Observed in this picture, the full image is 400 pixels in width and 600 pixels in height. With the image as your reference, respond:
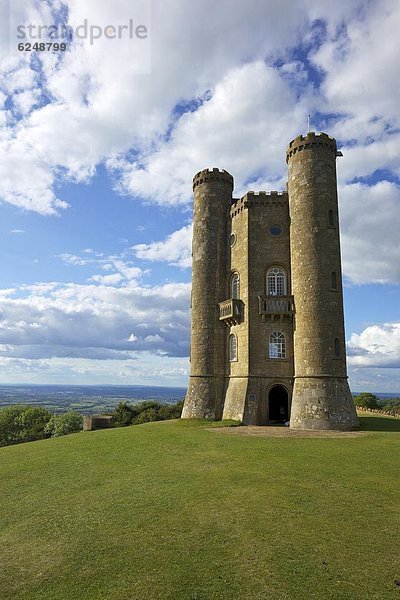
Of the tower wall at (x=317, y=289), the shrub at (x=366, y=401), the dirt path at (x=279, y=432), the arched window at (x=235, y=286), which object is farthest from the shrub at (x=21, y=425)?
the shrub at (x=366, y=401)

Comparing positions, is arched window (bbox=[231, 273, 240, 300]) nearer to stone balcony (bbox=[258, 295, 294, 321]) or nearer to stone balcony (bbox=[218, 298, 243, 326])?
stone balcony (bbox=[218, 298, 243, 326])

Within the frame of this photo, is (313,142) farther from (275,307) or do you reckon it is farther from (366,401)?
(366,401)

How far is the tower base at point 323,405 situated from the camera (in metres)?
29.0

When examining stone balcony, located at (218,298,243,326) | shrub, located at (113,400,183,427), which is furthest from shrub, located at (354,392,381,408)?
stone balcony, located at (218,298,243,326)

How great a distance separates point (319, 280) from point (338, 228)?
469 cm

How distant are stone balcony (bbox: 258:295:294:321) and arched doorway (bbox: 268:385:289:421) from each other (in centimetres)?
619

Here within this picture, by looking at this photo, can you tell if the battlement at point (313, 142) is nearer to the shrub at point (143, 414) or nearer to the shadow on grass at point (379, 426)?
the shadow on grass at point (379, 426)

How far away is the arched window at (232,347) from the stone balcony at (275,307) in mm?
3603

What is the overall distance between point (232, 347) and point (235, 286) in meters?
5.31

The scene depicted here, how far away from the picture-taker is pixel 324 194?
107 feet

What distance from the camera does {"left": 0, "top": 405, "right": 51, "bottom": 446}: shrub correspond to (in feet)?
190

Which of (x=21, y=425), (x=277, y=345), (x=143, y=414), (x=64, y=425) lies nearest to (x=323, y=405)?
(x=277, y=345)

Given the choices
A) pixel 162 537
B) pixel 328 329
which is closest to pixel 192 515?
pixel 162 537

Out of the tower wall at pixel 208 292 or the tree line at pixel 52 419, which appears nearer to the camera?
the tower wall at pixel 208 292
